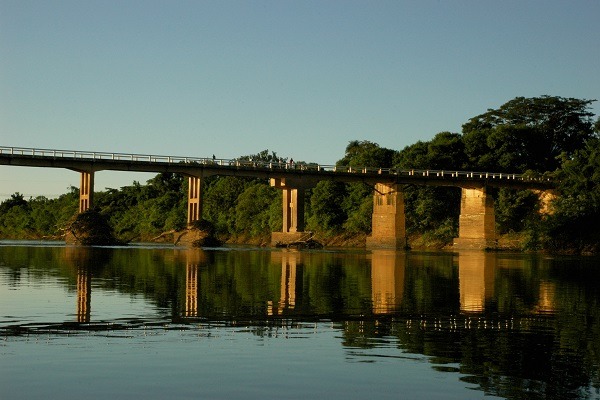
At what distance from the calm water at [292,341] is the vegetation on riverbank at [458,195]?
6426 cm

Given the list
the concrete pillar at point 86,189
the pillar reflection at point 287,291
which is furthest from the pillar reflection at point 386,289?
the concrete pillar at point 86,189

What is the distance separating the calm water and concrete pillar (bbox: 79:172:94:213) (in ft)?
220

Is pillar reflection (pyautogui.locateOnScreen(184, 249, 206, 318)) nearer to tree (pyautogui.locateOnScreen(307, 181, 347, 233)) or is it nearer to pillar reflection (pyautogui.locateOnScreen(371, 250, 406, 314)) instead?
pillar reflection (pyautogui.locateOnScreen(371, 250, 406, 314))

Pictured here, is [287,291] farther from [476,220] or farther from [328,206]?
[328,206]

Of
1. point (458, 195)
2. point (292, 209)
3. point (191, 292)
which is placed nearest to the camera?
point (191, 292)

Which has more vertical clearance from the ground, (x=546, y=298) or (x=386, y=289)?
(x=386, y=289)

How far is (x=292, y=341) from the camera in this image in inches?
891

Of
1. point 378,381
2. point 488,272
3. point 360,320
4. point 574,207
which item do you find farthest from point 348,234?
point 378,381

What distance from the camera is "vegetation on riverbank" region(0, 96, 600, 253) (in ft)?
343

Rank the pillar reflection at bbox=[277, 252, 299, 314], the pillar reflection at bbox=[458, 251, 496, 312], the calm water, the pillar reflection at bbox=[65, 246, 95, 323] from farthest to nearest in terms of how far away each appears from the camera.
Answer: the pillar reflection at bbox=[458, 251, 496, 312]
the pillar reflection at bbox=[277, 252, 299, 314]
the pillar reflection at bbox=[65, 246, 95, 323]
the calm water

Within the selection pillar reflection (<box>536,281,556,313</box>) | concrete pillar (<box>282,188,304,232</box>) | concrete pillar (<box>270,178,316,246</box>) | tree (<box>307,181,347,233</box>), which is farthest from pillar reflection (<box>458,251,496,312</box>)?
tree (<box>307,181,347,233</box>)

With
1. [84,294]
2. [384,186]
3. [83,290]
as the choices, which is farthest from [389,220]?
[84,294]

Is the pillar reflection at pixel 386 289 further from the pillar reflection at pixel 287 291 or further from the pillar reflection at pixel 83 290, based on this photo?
the pillar reflection at pixel 83 290

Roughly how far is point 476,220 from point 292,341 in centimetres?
10368
